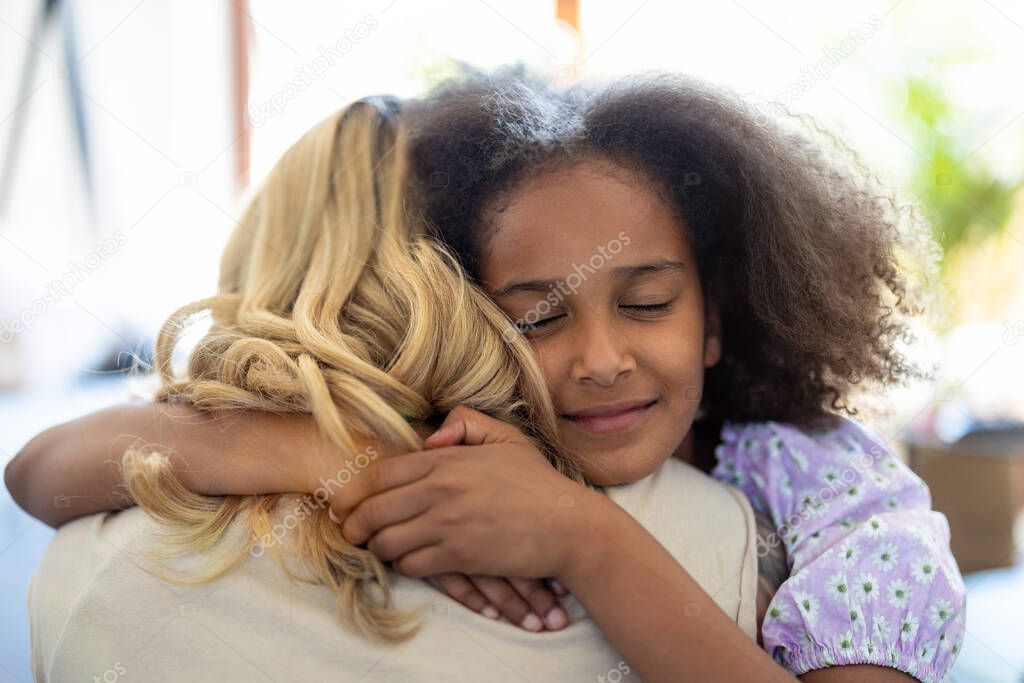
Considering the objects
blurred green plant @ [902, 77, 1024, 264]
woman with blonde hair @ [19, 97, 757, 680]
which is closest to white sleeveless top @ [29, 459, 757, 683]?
woman with blonde hair @ [19, 97, 757, 680]

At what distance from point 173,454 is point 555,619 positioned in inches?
20.7

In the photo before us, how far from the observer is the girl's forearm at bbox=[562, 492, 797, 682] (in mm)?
1005

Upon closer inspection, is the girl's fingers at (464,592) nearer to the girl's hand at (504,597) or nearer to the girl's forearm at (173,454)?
the girl's hand at (504,597)

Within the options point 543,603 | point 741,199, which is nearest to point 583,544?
point 543,603

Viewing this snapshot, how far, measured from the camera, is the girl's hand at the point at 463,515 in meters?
1.00

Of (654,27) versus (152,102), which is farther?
(152,102)

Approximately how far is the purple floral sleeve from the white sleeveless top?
265 mm

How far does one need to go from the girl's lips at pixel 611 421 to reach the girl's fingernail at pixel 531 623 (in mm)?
318

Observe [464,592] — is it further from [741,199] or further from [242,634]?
[741,199]

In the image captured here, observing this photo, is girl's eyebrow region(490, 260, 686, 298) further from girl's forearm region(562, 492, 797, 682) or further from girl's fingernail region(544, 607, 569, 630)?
girl's fingernail region(544, 607, 569, 630)

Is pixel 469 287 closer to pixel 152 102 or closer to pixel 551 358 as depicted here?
pixel 551 358

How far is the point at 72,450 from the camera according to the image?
3.76 feet

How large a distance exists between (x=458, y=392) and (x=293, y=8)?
411cm

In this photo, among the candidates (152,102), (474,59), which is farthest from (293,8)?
(474,59)
